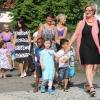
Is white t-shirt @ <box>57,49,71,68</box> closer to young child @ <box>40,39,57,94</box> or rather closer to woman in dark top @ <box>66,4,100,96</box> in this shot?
young child @ <box>40,39,57,94</box>

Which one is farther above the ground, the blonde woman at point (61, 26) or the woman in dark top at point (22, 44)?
the blonde woman at point (61, 26)

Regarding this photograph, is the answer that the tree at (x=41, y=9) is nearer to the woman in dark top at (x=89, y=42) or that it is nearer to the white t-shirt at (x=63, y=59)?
the white t-shirt at (x=63, y=59)

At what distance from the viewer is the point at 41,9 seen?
21.7 m

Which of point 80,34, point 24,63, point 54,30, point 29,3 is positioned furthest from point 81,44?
point 29,3

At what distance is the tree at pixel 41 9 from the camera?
21.6m

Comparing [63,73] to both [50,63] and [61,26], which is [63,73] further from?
[61,26]

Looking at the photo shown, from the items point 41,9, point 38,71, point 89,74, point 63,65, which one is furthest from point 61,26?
point 41,9

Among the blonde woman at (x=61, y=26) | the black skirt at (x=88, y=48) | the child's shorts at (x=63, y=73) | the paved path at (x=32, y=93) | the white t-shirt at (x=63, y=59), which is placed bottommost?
the paved path at (x=32, y=93)

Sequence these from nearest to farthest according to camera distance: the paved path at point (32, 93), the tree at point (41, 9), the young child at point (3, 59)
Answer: the paved path at point (32, 93), the young child at point (3, 59), the tree at point (41, 9)

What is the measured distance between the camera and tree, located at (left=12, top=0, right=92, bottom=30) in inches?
850

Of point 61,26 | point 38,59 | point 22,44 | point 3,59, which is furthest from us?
point 3,59

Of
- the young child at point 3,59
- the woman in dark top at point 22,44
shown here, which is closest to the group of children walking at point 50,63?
the woman in dark top at point 22,44

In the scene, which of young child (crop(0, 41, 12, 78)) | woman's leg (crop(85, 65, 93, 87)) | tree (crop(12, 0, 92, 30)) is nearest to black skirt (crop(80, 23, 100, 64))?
woman's leg (crop(85, 65, 93, 87))

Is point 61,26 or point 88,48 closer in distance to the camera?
point 88,48
